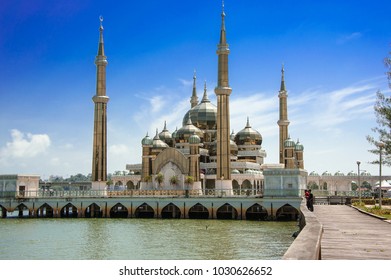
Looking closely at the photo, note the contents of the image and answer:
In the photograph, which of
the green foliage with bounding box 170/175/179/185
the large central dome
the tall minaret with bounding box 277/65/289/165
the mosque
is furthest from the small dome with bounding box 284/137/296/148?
the green foliage with bounding box 170/175/179/185

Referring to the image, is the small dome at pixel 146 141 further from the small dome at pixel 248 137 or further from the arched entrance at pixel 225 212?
the arched entrance at pixel 225 212

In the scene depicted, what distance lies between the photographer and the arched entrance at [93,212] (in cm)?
4834

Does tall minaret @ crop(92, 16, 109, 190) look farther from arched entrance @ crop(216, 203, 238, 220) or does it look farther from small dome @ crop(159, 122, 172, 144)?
small dome @ crop(159, 122, 172, 144)

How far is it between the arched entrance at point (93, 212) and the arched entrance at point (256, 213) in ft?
47.6

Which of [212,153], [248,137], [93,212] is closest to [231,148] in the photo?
[212,153]

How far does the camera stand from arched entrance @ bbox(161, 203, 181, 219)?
46750mm

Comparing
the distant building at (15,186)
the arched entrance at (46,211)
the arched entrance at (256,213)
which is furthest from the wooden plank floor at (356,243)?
the distant building at (15,186)

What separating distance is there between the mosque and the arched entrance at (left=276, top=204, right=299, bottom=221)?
1.78 meters

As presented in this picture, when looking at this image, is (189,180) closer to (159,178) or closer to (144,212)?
(159,178)

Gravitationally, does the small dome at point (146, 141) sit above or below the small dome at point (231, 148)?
above

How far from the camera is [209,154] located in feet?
240

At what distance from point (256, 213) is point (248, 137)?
3005 cm

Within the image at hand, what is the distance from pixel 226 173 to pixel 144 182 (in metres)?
17.0

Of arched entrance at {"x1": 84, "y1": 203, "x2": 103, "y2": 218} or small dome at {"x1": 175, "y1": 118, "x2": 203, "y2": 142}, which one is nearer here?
arched entrance at {"x1": 84, "y1": 203, "x2": 103, "y2": 218}
